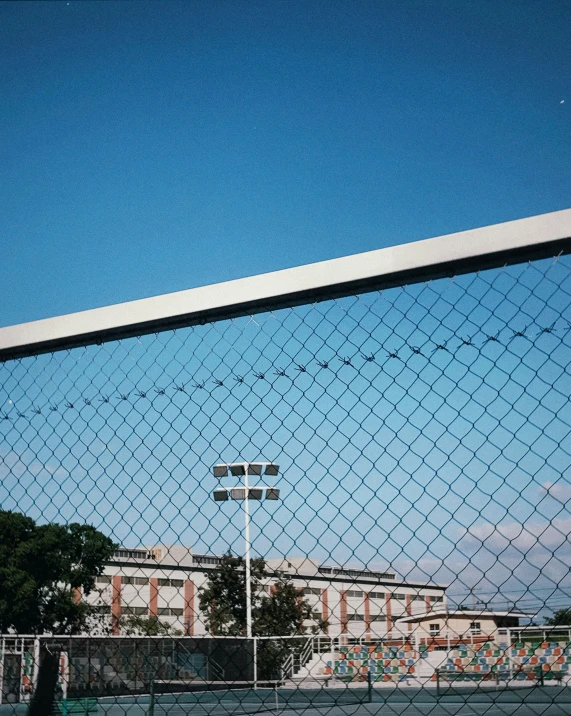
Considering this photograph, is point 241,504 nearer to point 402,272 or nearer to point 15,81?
point 402,272

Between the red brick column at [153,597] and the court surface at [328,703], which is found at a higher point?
the red brick column at [153,597]

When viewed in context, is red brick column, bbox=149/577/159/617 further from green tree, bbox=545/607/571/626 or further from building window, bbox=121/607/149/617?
green tree, bbox=545/607/571/626

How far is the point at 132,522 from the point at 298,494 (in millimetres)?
Answer: 515

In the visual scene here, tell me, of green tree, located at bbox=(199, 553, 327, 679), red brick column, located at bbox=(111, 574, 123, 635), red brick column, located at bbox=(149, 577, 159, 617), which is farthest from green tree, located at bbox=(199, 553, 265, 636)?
red brick column, located at bbox=(111, 574, 123, 635)

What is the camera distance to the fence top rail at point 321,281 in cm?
166

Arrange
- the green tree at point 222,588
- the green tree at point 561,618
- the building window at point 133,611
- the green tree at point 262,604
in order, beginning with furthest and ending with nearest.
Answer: the green tree at point 262,604
the green tree at point 222,588
the building window at point 133,611
the green tree at point 561,618

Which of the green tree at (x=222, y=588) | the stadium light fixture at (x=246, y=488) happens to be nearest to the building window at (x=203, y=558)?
the green tree at (x=222, y=588)

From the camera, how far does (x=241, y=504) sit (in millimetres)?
1832

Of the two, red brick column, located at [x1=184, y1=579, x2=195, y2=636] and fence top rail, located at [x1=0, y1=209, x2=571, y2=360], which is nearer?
fence top rail, located at [x1=0, y1=209, x2=571, y2=360]

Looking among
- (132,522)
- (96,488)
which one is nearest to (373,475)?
(132,522)

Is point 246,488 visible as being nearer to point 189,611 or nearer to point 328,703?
point 189,611

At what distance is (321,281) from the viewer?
1.83 meters

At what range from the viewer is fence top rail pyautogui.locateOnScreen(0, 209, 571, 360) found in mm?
1664

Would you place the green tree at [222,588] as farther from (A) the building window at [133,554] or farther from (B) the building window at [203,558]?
(A) the building window at [133,554]
